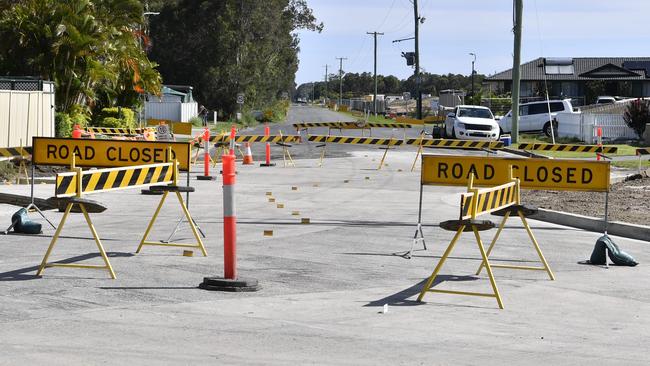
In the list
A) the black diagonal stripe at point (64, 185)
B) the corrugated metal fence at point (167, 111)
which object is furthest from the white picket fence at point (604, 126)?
the black diagonal stripe at point (64, 185)

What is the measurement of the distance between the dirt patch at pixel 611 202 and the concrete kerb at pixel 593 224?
0.40 meters

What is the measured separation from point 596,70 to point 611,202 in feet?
269

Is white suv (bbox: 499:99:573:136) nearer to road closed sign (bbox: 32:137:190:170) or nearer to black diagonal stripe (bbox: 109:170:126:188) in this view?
road closed sign (bbox: 32:137:190:170)

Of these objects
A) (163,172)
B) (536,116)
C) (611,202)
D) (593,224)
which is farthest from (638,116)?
(163,172)

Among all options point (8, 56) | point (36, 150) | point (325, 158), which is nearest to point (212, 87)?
point (8, 56)

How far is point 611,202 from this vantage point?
20.3 metres

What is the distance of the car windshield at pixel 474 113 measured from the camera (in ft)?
159

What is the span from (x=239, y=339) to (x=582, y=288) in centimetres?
452

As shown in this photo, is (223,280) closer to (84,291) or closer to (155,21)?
(84,291)

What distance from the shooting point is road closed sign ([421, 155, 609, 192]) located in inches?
576

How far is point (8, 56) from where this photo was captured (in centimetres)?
4100

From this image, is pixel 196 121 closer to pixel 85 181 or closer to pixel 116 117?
pixel 116 117

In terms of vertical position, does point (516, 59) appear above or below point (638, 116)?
above

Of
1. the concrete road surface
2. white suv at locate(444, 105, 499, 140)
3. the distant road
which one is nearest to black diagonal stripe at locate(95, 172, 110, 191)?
the concrete road surface
